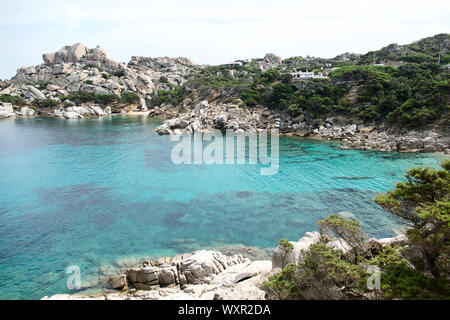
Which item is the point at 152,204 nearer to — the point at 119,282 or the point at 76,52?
the point at 119,282

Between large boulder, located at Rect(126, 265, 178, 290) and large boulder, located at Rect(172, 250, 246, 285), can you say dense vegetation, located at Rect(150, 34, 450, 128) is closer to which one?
large boulder, located at Rect(172, 250, 246, 285)

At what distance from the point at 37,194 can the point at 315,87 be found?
43.8 metres

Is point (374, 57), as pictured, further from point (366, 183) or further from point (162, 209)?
point (162, 209)

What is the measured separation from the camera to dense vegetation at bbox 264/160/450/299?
627cm

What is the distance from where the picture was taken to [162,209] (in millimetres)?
17625

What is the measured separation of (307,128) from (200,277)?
36.8 metres

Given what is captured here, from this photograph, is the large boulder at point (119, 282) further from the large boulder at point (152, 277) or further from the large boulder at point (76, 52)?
the large boulder at point (76, 52)

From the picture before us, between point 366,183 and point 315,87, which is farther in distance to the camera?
point 315,87

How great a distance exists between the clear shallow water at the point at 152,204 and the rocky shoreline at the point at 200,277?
1.72 meters
